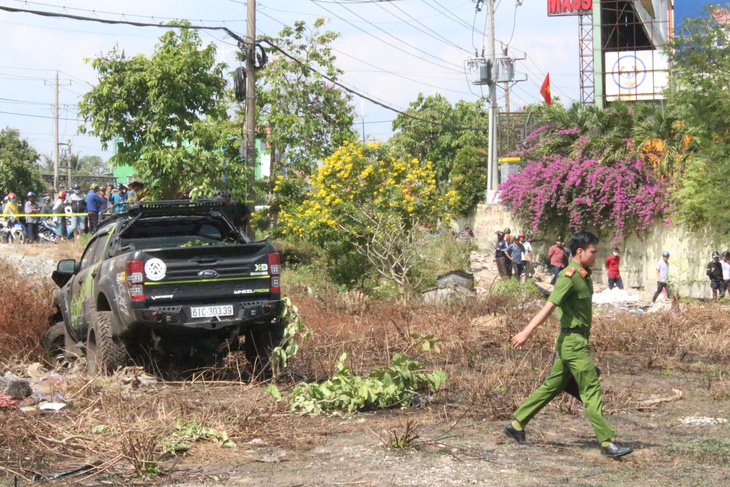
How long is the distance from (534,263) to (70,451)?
78.6 ft

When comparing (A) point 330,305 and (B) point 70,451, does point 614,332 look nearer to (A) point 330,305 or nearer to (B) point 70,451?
(A) point 330,305

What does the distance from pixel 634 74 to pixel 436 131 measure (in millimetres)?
18312

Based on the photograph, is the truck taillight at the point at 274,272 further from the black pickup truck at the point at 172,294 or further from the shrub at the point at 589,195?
the shrub at the point at 589,195

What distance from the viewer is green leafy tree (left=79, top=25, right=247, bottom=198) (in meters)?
20.2

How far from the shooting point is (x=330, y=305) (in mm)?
14719

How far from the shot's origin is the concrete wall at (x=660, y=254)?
2370cm

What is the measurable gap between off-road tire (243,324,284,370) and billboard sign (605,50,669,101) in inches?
975

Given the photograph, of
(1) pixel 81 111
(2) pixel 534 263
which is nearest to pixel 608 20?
(2) pixel 534 263

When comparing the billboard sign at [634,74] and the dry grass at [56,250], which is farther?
the billboard sign at [634,74]

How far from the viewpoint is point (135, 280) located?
822 centimetres

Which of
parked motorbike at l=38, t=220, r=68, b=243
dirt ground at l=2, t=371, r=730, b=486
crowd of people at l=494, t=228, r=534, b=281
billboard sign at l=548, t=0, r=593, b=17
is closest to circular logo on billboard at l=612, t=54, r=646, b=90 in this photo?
crowd of people at l=494, t=228, r=534, b=281

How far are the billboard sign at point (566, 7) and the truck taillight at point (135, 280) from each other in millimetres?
37348

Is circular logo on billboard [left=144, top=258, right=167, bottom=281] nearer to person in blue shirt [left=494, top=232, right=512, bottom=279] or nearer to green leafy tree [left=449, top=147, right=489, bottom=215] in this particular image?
person in blue shirt [left=494, top=232, right=512, bottom=279]

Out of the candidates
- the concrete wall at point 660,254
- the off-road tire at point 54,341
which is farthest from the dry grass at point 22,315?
the concrete wall at point 660,254
